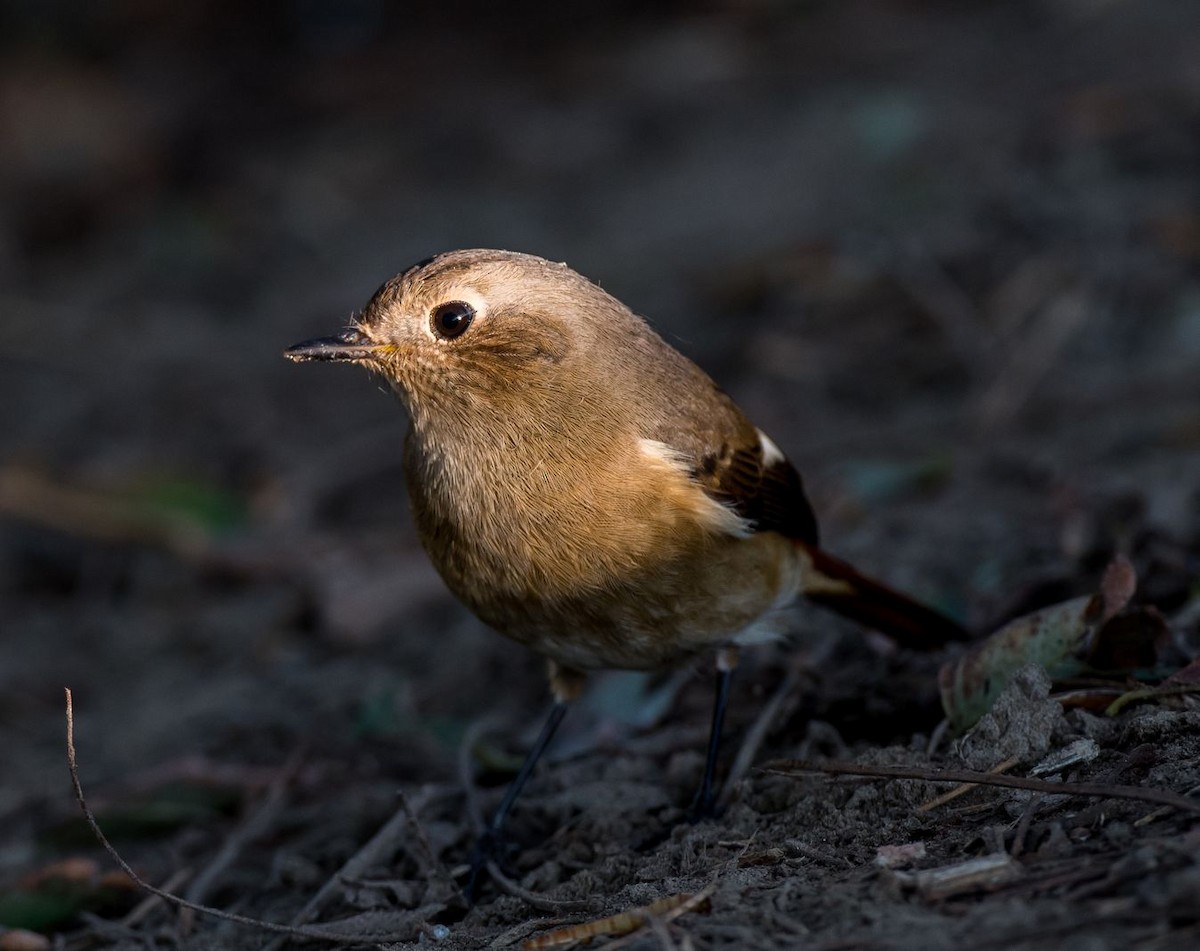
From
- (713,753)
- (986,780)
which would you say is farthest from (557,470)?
(986,780)

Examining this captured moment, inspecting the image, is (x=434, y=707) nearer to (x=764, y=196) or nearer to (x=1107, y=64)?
(x=764, y=196)

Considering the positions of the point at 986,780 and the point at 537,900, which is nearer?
the point at 986,780

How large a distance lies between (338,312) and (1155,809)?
7.18 meters

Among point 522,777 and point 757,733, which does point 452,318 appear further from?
point 757,733

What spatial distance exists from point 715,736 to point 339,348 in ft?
5.13

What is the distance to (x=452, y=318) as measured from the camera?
3943mm

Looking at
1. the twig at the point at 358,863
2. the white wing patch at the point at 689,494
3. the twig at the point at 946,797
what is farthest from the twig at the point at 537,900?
the white wing patch at the point at 689,494

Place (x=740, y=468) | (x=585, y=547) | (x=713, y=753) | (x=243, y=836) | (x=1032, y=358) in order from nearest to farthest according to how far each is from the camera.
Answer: (x=585, y=547)
(x=713, y=753)
(x=740, y=468)
(x=243, y=836)
(x=1032, y=358)

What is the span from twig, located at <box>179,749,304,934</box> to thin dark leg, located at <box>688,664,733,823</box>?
4.63 ft

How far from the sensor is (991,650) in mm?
3918

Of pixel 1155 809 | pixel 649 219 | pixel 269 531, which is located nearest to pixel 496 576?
pixel 1155 809

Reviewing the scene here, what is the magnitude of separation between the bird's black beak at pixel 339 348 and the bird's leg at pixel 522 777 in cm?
122

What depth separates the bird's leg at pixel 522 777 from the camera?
12.8ft

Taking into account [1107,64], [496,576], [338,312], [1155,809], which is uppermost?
[1107,64]
